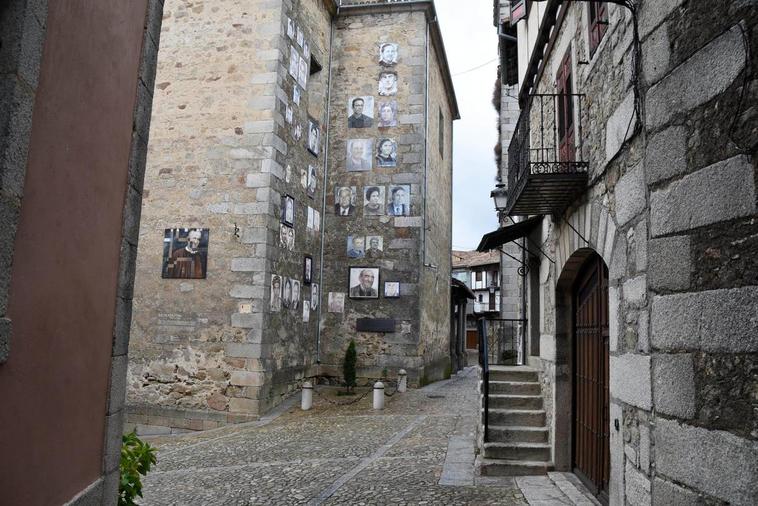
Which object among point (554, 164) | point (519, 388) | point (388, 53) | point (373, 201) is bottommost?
point (519, 388)

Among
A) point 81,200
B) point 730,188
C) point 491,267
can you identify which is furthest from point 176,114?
point 491,267

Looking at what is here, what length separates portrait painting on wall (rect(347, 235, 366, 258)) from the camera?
13.0 metres

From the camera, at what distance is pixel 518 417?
640 centimetres

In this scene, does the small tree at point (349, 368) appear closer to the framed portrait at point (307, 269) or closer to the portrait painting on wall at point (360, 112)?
the framed portrait at point (307, 269)

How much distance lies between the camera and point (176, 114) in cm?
1085

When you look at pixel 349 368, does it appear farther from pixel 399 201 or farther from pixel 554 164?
pixel 554 164

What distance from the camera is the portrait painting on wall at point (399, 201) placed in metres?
13.1

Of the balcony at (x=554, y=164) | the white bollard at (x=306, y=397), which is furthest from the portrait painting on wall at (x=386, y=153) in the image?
the balcony at (x=554, y=164)

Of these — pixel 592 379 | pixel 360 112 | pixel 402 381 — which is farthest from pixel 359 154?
pixel 592 379

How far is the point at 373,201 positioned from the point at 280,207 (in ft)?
10.1

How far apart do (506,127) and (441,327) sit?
5892 mm

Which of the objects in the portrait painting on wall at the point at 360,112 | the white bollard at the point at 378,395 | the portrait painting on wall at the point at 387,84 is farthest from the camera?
the portrait painting on wall at the point at 387,84

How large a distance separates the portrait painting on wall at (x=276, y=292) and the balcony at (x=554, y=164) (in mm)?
5144

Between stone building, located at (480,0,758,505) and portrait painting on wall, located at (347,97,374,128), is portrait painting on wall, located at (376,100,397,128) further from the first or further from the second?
stone building, located at (480,0,758,505)
